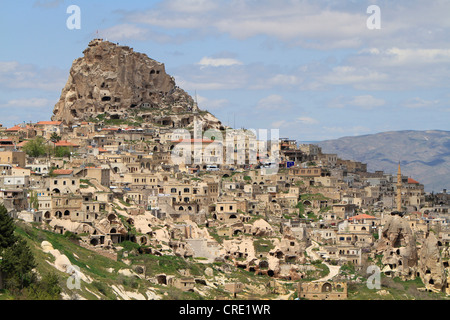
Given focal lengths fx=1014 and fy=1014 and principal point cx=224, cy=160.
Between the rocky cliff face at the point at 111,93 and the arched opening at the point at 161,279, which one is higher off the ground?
the rocky cliff face at the point at 111,93

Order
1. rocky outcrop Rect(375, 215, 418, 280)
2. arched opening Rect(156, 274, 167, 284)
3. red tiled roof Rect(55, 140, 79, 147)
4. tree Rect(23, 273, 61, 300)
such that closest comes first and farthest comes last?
tree Rect(23, 273, 61, 300)
arched opening Rect(156, 274, 167, 284)
rocky outcrop Rect(375, 215, 418, 280)
red tiled roof Rect(55, 140, 79, 147)

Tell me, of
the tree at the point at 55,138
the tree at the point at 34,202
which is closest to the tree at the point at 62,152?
the tree at the point at 55,138

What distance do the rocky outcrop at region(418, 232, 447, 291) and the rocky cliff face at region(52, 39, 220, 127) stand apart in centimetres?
5901

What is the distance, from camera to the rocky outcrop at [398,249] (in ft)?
324

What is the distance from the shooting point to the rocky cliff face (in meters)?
154

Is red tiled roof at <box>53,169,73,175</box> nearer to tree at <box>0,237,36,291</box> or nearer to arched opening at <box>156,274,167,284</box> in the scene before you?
arched opening at <box>156,274,167,284</box>

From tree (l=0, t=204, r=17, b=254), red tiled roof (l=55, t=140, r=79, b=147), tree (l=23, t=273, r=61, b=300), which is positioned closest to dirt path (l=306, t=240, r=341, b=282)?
tree (l=0, t=204, r=17, b=254)

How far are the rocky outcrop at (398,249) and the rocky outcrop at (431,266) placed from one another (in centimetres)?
109

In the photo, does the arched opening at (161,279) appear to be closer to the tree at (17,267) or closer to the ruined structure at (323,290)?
the ruined structure at (323,290)

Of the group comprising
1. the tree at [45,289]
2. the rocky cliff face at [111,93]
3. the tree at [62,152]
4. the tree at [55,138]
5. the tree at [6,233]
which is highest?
the rocky cliff face at [111,93]

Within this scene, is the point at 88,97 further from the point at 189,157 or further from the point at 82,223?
the point at 82,223

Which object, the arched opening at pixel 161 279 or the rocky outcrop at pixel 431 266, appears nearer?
the arched opening at pixel 161 279

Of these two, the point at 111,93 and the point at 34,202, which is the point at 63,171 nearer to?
the point at 34,202

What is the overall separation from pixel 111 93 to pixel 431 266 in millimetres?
71114
